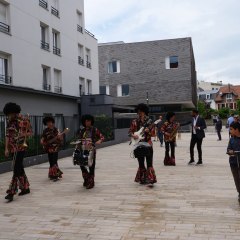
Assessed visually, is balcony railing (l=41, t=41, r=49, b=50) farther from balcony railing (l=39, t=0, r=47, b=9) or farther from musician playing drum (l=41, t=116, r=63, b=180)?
musician playing drum (l=41, t=116, r=63, b=180)

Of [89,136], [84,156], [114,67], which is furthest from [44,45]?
[114,67]

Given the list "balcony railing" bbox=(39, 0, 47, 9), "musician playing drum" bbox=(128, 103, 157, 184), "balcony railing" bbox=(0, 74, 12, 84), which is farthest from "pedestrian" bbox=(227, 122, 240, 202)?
"balcony railing" bbox=(39, 0, 47, 9)

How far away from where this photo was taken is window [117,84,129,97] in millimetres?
41719

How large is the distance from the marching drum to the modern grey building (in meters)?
33.8

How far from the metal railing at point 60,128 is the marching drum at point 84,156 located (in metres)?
0.57

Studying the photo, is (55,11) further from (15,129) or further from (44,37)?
(15,129)

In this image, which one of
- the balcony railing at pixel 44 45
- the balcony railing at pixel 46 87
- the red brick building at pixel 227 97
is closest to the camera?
the balcony railing at pixel 44 45

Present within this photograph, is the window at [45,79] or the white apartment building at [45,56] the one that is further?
the window at [45,79]

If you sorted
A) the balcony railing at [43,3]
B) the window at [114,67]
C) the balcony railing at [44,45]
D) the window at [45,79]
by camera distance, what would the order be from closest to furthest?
the balcony railing at [43,3], the balcony railing at [44,45], the window at [45,79], the window at [114,67]

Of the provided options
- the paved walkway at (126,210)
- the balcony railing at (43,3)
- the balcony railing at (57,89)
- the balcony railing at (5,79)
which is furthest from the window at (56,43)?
the paved walkway at (126,210)

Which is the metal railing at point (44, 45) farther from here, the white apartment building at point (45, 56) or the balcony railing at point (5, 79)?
the balcony railing at point (5, 79)

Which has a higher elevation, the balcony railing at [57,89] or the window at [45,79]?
the window at [45,79]

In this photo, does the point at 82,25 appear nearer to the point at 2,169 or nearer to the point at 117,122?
the point at 117,122

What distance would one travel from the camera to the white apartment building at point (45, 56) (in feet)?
58.1
